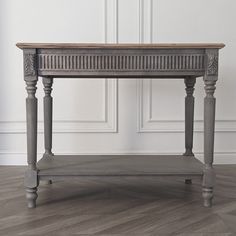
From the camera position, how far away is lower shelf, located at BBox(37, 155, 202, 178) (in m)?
1.44

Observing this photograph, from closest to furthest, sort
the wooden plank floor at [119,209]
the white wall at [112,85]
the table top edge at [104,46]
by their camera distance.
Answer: the wooden plank floor at [119,209]
the table top edge at [104,46]
the white wall at [112,85]

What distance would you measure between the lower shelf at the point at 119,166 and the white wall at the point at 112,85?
558 mm

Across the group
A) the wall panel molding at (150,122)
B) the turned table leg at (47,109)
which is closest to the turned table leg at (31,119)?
the turned table leg at (47,109)

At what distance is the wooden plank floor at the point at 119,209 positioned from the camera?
120 cm

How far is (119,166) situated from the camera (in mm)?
1548

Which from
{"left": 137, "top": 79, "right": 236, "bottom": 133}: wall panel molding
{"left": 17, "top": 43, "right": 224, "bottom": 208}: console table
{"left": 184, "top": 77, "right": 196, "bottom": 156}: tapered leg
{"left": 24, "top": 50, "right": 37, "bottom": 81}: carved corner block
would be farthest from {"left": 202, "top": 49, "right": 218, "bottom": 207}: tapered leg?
{"left": 137, "top": 79, "right": 236, "bottom": 133}: wall panel molding

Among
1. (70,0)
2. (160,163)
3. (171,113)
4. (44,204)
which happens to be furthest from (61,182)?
(70,0)

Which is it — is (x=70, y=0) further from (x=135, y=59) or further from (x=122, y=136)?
(x=135, y=59)

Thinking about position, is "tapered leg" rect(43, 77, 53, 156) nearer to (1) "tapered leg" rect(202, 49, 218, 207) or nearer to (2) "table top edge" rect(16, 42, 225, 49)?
(2) "table top edge" rect(16, 42, 225, 49)

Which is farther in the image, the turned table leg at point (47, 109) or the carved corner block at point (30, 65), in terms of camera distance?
the turned table leg at point (47, 109)

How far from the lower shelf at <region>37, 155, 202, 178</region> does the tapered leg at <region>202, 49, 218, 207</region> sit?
41mm

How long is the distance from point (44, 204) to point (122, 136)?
93 cm

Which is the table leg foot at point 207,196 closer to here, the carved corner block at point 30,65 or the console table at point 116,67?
the console table at point 116,67

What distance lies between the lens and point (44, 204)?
1.48m
